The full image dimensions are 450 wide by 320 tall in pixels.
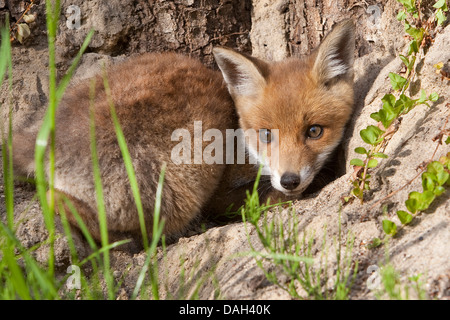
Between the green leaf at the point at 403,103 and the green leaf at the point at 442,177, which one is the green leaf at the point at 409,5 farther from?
the green leaf at the point at 442,177

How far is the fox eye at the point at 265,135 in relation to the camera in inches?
144

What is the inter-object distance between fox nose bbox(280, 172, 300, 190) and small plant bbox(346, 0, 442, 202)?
1.50ft

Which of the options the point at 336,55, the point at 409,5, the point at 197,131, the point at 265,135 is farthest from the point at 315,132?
the point at 409,5

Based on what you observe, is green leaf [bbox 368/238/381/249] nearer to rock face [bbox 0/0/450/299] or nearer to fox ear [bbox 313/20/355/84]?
rock face [bbox 0/0/450/299]

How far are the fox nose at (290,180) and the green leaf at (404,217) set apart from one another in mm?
995

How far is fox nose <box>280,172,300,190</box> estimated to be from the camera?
3365mm

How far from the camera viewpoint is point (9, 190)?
2.15 m

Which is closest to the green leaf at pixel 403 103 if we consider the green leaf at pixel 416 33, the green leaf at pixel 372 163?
the green leaf at pixel 372 163

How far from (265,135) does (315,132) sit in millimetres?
379

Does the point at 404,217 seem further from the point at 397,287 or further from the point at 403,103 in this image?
the point at 403,103

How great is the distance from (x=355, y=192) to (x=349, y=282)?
0.75 meters

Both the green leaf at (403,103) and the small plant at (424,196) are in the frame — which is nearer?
the small plant at (424,196)
